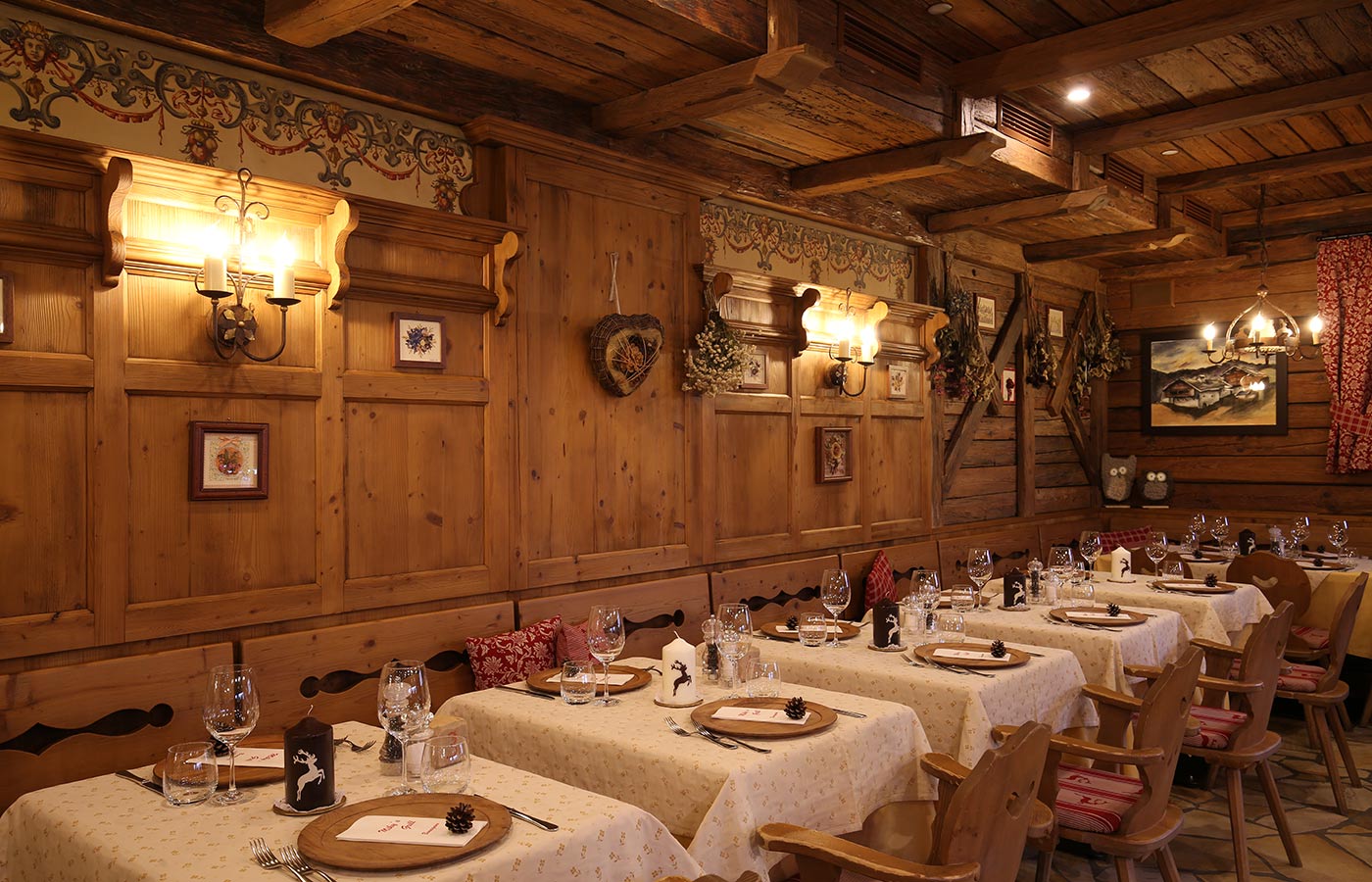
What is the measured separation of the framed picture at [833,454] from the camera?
5.90 meters

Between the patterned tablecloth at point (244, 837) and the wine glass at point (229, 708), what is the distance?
13 centimetres

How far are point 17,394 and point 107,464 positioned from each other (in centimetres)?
31

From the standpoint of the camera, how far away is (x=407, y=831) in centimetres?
183

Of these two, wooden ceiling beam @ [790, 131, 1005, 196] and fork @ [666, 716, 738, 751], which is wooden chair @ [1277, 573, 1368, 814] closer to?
wooden ceiling beam @ [790, 131, 1005, 196]

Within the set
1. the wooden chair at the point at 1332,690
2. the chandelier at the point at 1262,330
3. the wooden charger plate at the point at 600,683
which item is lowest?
the wooden chair at the point at 1332,690

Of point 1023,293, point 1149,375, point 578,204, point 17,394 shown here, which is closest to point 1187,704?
point 578,204

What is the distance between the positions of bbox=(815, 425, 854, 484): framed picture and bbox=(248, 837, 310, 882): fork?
441cm

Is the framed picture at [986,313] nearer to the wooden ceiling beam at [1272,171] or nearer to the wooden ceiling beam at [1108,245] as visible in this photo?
the wooden ceiling beam at [1108,245]

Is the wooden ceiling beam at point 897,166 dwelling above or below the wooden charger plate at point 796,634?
above

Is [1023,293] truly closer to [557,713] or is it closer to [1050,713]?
[1050,713]

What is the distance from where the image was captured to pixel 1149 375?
8914 millimetres

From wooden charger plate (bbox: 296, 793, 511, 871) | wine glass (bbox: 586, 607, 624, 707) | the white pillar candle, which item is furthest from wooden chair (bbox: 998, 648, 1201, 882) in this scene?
wooden charger plate (bbox: 296, 793, 511, 871)

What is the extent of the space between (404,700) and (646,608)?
2.55 m

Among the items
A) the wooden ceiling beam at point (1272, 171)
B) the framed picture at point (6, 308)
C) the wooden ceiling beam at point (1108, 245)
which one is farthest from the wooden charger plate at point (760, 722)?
the wooden ceiling beam at point (1108, 245)
